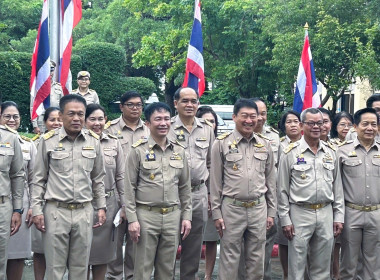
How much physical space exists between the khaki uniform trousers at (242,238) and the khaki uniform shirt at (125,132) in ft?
4.95

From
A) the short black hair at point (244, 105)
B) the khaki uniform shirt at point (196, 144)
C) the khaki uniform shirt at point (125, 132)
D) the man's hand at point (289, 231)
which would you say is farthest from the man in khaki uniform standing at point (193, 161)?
the man's hand at point (289, 231)

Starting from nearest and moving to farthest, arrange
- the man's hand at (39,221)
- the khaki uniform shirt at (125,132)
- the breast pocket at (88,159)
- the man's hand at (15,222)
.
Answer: the man's hand at (39,221) → the breast pocket at (88,159) → the man's hand at (15,222) → the khaki uniform shirt at (125,132)

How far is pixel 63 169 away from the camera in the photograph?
6.33 meters

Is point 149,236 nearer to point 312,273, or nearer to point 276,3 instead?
point 312,273

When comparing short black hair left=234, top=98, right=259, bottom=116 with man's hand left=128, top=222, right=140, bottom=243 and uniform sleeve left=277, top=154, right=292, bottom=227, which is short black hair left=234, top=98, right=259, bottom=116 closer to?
uniform sleeve left=277, top=154, right=292, bottom=227

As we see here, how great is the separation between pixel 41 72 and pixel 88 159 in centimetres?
428

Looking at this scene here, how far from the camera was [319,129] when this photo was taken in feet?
23.6

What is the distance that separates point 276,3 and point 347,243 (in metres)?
15.7

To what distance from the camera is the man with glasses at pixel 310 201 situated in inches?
278

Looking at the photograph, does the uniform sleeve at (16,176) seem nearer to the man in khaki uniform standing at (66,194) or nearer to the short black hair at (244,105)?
the man in khaki uniform standing at (66,194)

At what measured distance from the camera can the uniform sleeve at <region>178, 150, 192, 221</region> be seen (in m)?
6.80

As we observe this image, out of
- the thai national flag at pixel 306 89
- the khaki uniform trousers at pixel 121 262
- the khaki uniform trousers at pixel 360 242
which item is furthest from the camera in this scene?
the thai national flag at pixel 306 89

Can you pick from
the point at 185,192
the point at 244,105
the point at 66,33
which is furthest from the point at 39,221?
the point at 66,33

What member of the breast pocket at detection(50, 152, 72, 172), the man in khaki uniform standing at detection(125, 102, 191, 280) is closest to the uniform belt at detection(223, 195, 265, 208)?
the man in khaki uniform standing at detection(125, 102, 191, 280)
